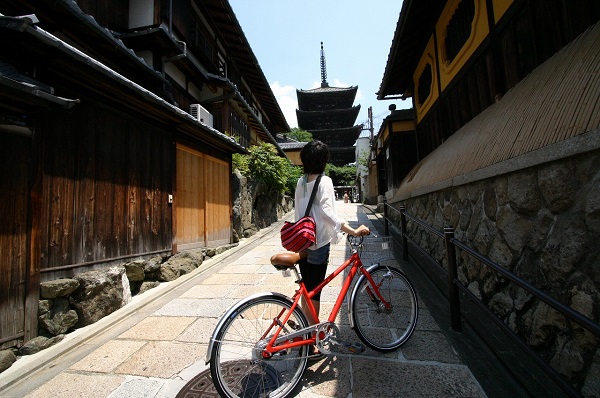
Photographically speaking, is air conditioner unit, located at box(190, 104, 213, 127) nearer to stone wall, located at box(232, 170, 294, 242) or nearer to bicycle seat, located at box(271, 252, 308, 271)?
stone wall, located at box(232, 170, 294, 242)

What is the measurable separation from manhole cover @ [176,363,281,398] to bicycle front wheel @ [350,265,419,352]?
3.08 ft

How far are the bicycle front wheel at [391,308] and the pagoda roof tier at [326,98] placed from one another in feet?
134

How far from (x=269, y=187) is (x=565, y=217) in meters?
11.8

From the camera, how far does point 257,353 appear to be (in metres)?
2.20

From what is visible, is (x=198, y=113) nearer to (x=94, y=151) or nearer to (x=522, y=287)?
(x=94, y=151)

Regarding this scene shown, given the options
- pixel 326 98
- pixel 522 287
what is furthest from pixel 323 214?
pixel 326 98

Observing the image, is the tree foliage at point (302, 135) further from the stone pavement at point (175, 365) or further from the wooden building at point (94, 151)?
the stone pavement at point (175, 365)

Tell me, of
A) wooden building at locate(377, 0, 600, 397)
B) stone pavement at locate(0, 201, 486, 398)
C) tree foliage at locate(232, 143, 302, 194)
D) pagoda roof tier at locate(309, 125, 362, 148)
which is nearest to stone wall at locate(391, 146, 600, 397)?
wooden building at locate(377, 0, 600, 397)

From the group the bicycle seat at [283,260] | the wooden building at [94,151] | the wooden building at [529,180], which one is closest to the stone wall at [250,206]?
the wooden building at [94,151]

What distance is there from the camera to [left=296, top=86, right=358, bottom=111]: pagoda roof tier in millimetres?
40438

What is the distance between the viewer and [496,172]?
297 centimetres

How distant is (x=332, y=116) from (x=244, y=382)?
43118 millimetres

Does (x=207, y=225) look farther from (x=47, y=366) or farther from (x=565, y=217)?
(x=565, y=217)

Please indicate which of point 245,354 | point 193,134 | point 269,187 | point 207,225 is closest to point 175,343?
point 245,354
